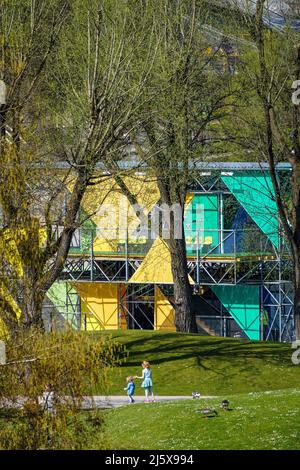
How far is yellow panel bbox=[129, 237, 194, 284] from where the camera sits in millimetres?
43750

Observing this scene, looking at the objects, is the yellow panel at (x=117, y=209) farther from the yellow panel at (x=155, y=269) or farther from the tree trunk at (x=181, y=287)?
the tree trunk at (x=181, y=287)

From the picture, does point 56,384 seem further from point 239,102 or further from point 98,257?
point 98,257

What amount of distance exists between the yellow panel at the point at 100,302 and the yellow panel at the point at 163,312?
5.27ft

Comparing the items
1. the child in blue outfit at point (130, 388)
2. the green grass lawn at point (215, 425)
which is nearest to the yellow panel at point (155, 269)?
the child in blue outfit at point (130, 388)

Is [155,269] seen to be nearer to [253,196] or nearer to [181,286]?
[253,196]

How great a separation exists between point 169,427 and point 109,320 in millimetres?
25840

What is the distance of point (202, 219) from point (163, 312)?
12.9ft

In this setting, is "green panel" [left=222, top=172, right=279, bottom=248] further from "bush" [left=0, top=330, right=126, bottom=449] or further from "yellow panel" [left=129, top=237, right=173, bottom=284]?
"bush" [left=0, top=330, right=126, bottom=449]

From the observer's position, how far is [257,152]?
119ft

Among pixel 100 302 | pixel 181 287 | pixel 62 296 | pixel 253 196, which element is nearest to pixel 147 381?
pixel 181 287

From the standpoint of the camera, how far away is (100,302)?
47781 millimetres

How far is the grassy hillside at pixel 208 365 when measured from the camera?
2916cm

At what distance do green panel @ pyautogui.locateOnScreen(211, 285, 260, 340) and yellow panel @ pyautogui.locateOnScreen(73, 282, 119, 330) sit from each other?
14.8 feet

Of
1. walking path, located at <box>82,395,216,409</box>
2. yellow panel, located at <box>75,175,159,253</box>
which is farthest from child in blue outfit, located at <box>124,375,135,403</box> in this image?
yellow panel, located at <box>75,175,159,253</box>
